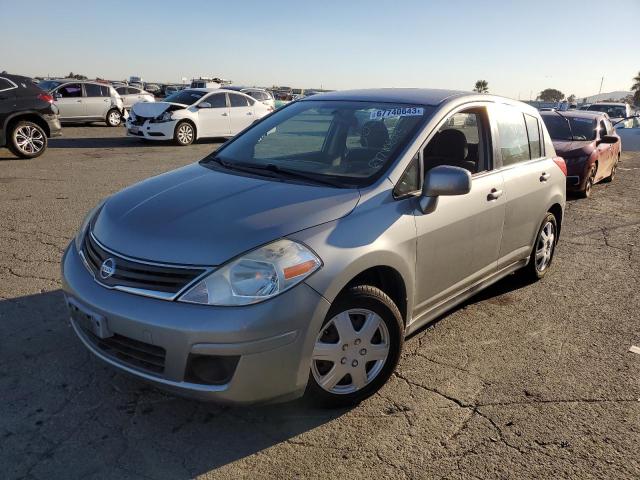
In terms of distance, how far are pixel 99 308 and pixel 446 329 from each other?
2.50 metres

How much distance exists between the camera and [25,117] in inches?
430

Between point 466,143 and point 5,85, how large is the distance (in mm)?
10096

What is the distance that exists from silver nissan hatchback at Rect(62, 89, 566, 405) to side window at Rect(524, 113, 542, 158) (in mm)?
516


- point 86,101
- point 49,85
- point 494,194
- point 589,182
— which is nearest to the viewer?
point 494,194

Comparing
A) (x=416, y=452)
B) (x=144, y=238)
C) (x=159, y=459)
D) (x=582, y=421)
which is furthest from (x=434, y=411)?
(x=144, y=238)

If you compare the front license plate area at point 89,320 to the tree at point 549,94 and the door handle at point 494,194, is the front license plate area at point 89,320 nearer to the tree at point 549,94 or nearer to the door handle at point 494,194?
the door handle at point 494,194

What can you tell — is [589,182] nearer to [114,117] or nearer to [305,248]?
[305,248]

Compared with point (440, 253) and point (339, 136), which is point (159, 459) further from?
point (339, 136)

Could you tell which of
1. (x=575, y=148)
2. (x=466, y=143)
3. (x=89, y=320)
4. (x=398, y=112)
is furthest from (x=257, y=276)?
(x=575, y=148)

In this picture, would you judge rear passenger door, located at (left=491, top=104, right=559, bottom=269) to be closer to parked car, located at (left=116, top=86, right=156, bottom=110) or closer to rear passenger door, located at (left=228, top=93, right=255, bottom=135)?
rear passenger door, located at (left=228, top=93, right=255, bottom=135)

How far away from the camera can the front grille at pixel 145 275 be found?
2471 millimetres

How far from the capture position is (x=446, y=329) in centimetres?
405

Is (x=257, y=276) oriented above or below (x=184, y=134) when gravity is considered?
above

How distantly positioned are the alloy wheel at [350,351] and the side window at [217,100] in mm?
14020
